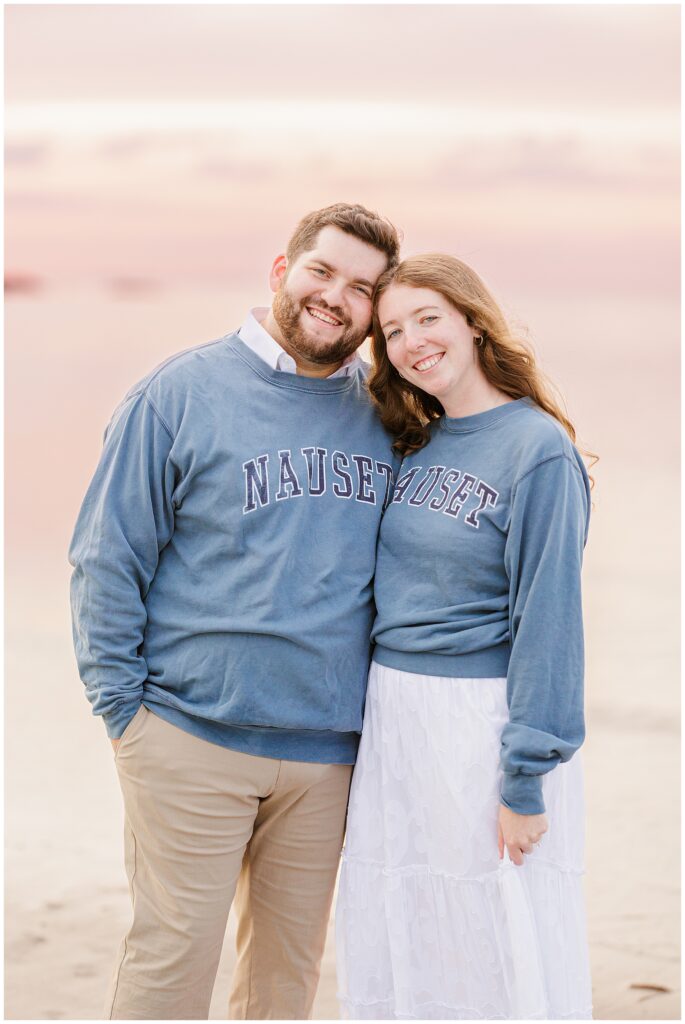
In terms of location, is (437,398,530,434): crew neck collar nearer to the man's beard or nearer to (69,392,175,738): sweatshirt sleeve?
the man's beard

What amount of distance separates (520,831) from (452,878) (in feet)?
0.62

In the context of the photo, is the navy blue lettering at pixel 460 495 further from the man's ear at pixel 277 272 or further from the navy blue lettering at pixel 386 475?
the man's ear at pixel 277 272

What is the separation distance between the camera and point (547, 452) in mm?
2365

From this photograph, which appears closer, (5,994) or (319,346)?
(319,346)

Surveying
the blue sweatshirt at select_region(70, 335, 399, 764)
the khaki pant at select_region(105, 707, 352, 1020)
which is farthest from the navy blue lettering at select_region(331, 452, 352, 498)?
the khaki pant at select_region(105, 707, 352, 1020)

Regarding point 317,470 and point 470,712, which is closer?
point 470,712

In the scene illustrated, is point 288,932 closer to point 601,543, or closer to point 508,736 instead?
point 508,736

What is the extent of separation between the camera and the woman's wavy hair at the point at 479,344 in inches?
101

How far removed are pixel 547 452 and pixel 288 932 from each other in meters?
1.22

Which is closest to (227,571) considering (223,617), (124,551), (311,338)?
(223,617)

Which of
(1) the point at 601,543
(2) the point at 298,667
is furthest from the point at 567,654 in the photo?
(1) the point at 601,543

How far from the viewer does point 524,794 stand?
2.32 m

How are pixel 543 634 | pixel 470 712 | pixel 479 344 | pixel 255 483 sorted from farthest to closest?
pixel 479 344
pixel 255 483
pixel 470 712
pixel 543 634

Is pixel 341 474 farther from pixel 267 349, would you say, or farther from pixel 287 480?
pixel 267 349
